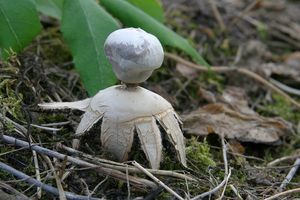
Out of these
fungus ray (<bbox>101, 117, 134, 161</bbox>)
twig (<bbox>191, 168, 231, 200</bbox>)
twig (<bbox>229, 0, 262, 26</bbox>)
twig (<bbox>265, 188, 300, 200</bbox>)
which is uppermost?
fungus ray (<bbox>101, 117, 134, 161</bbox>)

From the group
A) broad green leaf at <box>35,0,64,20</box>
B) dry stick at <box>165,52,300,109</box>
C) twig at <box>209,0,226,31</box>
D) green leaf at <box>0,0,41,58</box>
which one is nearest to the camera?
green leaf at <box>0,0,41,58</box>

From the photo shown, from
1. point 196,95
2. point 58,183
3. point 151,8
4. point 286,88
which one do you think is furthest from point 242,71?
point 58,183

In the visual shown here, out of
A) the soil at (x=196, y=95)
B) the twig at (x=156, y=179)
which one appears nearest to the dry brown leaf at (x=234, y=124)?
the soil at (x=196, y=95)

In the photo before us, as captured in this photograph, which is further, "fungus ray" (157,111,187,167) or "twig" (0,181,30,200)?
"fungus ray" (157,111,187,167)

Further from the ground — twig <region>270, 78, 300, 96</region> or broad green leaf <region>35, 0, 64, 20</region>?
broad green leaf <region>35, 0, 64, 20</region>

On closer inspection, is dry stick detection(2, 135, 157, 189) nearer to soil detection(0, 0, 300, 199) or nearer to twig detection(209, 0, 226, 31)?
soil detection(0, 0, 300, 199)

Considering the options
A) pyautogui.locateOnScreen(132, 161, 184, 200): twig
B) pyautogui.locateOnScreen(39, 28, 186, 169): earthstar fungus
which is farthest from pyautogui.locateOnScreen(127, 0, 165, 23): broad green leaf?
pyautogui.locateOnScreen(132, 161, 184, 200): twig
